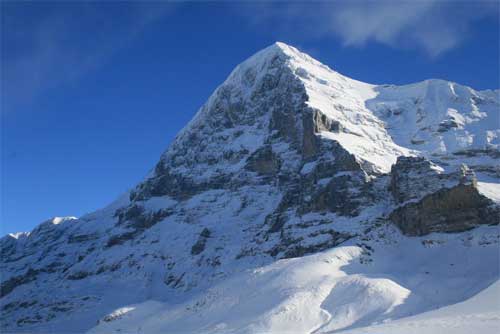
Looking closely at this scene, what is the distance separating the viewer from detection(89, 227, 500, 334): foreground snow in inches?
2162

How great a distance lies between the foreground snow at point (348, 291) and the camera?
180 feet

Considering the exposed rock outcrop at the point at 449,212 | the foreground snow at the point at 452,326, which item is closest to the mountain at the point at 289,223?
the exposed rock outcrop at the point at 449,212

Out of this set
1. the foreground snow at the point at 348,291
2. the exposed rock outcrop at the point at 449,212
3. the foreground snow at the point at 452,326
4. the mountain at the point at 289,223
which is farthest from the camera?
the exposed rock outcrop at the point at 449,212

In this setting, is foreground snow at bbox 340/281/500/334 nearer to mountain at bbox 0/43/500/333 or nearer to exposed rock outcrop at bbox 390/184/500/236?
mountain at bbox 0/43/500/333

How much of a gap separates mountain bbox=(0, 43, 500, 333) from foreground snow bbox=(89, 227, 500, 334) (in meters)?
0.24

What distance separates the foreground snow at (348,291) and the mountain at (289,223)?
24 centimetres

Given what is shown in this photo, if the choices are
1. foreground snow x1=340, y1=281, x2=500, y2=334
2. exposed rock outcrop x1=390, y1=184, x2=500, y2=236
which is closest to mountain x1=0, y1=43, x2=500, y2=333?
exposed rock outcrop x1=390, y1=184, x2=500, y2=236

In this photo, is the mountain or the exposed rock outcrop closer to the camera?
the mountain

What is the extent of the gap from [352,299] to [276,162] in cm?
5491

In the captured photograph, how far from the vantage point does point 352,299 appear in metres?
58.1

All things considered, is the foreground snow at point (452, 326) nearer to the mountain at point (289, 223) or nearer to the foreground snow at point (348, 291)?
the mountain at point (289, 223)

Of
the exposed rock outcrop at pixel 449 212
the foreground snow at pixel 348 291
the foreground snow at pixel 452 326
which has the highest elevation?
the exposed rock outcrop at pixel 449 212

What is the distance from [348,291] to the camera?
60.0 meters

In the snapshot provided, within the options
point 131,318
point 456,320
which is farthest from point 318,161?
point 456,320
